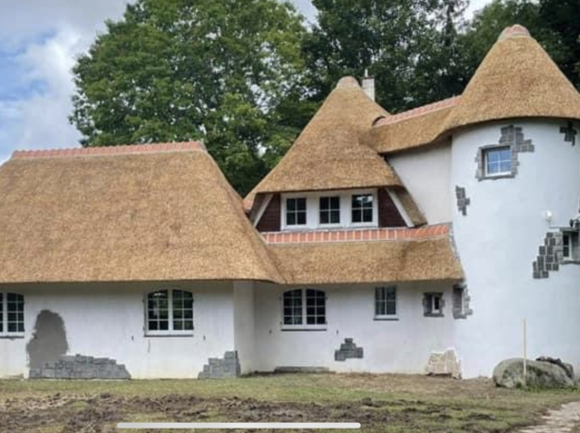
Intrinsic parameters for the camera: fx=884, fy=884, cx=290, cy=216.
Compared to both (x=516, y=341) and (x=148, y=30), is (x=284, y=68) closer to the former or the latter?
(x=148, y=30)

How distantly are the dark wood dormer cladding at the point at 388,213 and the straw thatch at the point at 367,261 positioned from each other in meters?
0.58

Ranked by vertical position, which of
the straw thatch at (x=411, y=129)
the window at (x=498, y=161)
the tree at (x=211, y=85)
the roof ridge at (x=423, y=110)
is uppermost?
the tree at (x=211, y=85)

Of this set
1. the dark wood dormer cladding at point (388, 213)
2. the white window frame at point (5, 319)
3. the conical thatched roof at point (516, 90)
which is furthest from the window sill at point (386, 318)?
the white window frame at point (5, 319)

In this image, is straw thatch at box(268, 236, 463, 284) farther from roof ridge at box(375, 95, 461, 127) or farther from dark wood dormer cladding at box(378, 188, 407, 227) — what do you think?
roof ridge at box(375, 95, 461, 127)

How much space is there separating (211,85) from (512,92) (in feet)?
57.9

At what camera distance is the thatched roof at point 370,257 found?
2208cm

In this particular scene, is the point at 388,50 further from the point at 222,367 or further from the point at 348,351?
the point at 222,367

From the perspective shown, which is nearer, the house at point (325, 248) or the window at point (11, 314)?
the house at point (325, 248)

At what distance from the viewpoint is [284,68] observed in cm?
3653

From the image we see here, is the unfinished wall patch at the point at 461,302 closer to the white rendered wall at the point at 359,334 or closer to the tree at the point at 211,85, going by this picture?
the white rendered wall at the point at 359,334

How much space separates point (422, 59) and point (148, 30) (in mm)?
11533

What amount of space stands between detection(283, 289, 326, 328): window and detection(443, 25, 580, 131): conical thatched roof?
5791mm

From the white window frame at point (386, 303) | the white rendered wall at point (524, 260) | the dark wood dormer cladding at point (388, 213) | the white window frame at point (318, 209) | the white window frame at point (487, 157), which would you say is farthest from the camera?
the white window frame at point (318, 209)

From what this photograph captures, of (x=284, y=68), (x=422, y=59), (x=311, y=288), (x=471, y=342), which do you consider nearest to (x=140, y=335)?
(x=311, y=288)
